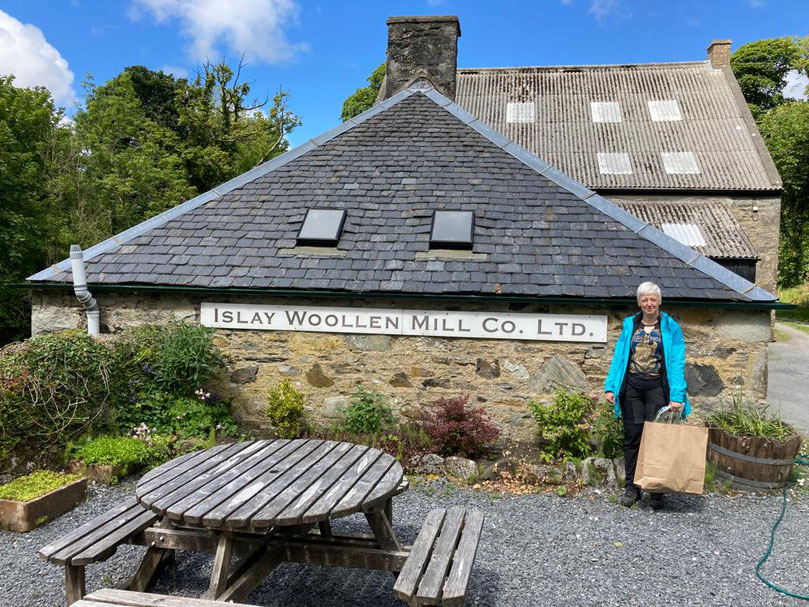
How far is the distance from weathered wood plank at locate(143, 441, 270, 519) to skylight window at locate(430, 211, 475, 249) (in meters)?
3.78

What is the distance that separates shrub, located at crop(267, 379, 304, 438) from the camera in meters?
6.31

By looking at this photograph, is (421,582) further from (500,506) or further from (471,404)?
(471,404)

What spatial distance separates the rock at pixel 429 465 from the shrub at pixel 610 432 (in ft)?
→ 5.60

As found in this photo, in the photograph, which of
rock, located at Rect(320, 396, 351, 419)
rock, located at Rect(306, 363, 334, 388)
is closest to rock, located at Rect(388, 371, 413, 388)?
rock, located at Rect(320, 396, 351, 419)

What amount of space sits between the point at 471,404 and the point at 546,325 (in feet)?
4.11

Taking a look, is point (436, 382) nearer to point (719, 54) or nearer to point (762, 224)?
point (762, 224)

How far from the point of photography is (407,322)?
21.0ft

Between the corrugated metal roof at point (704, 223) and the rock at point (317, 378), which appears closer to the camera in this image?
the rock at point (317, 378)

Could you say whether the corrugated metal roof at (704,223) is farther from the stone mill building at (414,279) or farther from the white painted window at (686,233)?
the stone mill building at (414,279)

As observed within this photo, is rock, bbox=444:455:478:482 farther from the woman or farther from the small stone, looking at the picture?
the small stone

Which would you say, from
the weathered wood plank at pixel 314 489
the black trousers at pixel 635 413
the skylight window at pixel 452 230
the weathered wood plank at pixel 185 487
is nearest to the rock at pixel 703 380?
the black trousers at pixel 635 413

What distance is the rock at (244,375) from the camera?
22.1 ft

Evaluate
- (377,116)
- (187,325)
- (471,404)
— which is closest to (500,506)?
(471,404)

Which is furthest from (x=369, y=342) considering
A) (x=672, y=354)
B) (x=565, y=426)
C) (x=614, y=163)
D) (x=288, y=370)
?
(x=614, y=163)
